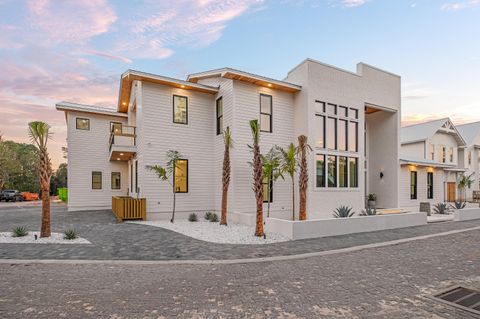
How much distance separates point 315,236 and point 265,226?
198cm

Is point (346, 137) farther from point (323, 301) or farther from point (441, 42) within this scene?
point (323, 301)

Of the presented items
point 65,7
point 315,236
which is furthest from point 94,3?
point 315,236

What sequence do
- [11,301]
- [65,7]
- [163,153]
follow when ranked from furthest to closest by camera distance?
[163,153] < [65,7] < [11,301]

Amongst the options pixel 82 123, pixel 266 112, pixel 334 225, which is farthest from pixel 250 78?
pixel 82 123

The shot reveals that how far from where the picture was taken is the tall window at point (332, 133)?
51.0 ft

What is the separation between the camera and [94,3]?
39.1 feet

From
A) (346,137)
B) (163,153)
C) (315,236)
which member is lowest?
(315,236)

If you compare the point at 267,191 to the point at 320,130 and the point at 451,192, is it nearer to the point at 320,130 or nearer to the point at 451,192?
the point at 320,130

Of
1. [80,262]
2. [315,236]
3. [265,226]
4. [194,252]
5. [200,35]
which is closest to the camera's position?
[80,262]

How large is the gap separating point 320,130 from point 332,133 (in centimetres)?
95

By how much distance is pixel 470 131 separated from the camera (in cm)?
3219

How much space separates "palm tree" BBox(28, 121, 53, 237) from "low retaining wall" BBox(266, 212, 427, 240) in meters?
7.78

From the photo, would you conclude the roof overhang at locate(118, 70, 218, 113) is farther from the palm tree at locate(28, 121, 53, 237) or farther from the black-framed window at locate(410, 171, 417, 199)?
the black-framed window at locate(410, 171, 417, 199)

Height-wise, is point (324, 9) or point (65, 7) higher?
point (324, 9)
